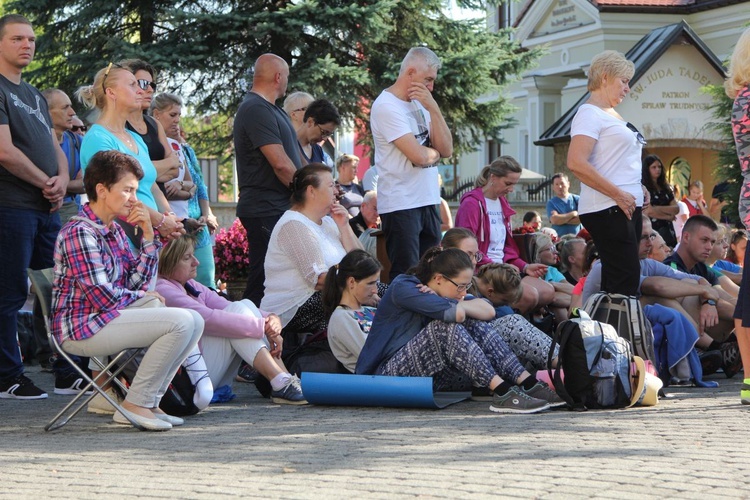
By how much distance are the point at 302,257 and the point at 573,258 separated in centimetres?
343

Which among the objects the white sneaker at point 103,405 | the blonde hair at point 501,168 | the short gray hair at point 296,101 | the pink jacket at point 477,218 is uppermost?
the short gray hair at point 296,101

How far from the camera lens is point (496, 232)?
34.9 feet

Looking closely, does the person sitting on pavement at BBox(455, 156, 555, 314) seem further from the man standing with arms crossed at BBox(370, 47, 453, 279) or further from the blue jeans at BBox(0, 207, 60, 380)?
the blue jeans at BBox(0, 207, 60, 380)

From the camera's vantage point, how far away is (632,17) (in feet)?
124

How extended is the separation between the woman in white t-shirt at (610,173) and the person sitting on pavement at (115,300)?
3041 mm

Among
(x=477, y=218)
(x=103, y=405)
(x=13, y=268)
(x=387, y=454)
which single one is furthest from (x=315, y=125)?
(x=387, y=454)

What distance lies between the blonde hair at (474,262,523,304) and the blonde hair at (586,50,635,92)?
1.44 meters

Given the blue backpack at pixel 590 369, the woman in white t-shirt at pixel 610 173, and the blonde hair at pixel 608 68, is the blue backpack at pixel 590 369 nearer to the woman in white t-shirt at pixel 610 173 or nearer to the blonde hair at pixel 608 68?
the woman in white t-shirt at pixel 610 173

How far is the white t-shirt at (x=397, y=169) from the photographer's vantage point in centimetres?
916

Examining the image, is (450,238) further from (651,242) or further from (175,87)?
(175,87)

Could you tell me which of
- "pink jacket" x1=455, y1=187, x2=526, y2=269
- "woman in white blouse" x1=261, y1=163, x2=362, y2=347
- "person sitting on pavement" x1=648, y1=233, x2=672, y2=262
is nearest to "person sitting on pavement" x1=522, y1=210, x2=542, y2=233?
"pink jacket" x1=455, y1=187, x2=526, y2=269

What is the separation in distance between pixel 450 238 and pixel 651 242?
195 centimetres

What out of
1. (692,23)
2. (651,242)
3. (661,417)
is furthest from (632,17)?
(661,417)

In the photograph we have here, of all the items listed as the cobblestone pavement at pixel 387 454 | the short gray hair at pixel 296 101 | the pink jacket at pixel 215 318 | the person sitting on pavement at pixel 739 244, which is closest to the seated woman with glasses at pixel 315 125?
the short gray hair at pixel 296 101
